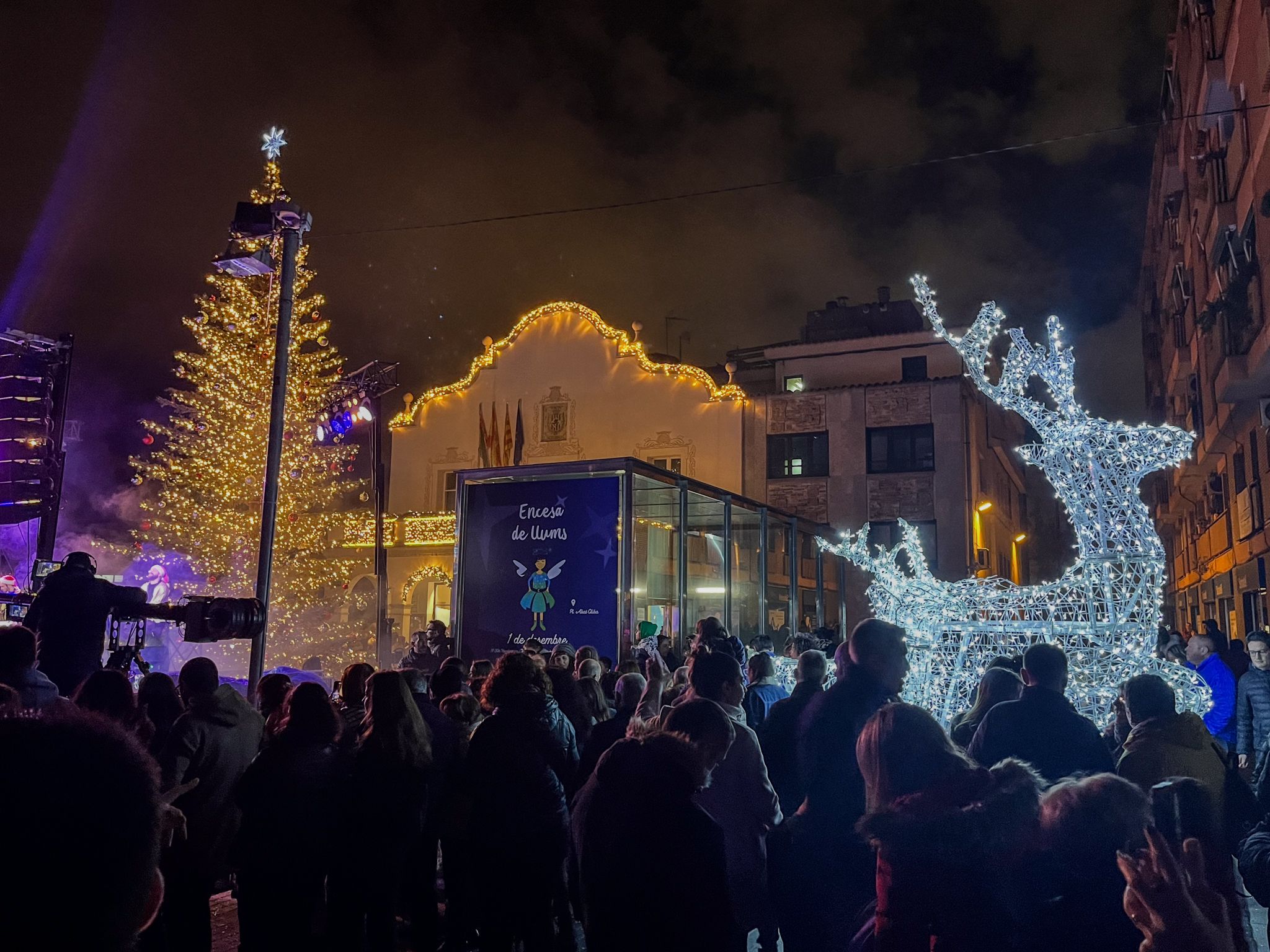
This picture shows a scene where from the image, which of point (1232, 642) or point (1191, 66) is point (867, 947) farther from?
point (1191, 66)

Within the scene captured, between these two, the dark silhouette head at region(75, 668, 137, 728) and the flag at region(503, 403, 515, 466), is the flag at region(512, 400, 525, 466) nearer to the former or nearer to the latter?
the flag at region(503, 403, 515, 466)

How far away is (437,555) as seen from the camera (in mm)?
28891

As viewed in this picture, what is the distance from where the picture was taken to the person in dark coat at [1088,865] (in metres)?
2.67

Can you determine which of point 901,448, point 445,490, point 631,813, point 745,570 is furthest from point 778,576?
point 631,813

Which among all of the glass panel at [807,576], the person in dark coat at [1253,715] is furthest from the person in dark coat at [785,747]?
the glass panel at [807,576]

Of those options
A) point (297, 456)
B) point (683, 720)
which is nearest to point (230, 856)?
point (683, 720)

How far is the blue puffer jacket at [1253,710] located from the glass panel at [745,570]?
1828 cm

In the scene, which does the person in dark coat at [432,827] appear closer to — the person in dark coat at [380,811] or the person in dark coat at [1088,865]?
the person in dark coat at [380,811]

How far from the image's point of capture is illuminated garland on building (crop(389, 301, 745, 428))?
1142 inches

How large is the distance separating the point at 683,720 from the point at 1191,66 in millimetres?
22260

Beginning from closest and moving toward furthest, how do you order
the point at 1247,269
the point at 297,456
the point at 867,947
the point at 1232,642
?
1. the point at 867,947
2. the point at 1232,642
3. the point at 1247,269
4. the point at 297,456

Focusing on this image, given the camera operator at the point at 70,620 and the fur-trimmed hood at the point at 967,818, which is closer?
the fur-trimmed hood at the point at 967,818

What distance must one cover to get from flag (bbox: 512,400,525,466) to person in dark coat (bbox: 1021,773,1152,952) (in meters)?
27.8

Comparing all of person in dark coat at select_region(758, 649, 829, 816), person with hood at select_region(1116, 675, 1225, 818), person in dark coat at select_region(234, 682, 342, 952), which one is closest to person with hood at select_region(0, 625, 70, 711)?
person in dark coat at select_region(234, 682, 342, 952)
